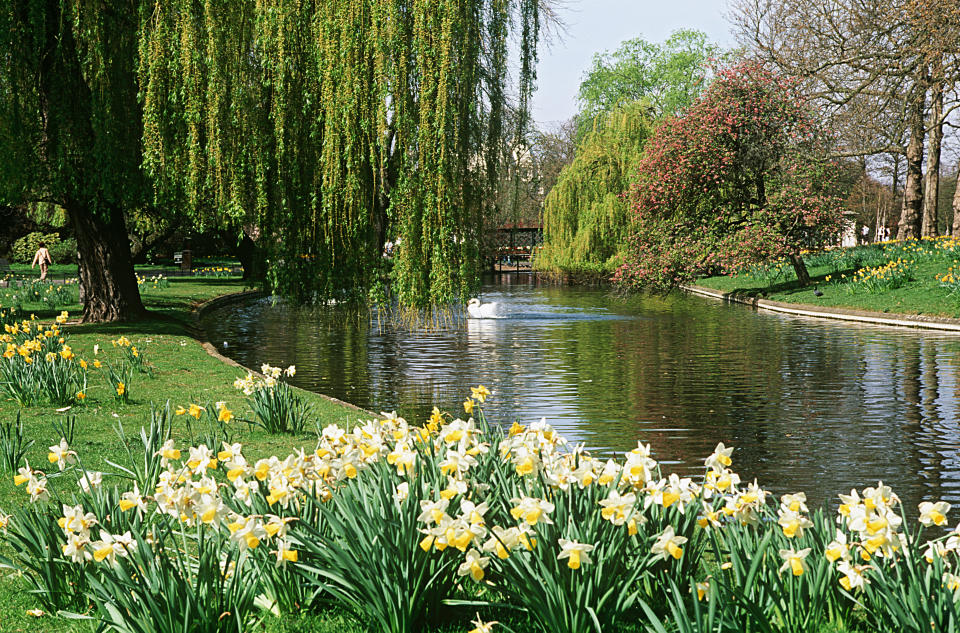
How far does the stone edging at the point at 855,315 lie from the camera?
800 inches

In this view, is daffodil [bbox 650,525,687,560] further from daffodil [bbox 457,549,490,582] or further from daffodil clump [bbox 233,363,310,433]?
daffodil clump [bbox 233,363,310,433]

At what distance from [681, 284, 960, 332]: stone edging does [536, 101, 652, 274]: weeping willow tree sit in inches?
365

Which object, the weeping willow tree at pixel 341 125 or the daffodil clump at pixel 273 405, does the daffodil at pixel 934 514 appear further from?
the weeping willow tree at pixel 341 125

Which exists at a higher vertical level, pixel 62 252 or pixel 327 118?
pixel 327 118

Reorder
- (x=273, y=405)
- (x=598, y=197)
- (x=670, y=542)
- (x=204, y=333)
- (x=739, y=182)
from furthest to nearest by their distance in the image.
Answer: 1. (x=598, y=197)
2. (x=739, y=182)
3. (x=204, y=333)
4. (x=273, y=405)
5. (x=670, y=542)

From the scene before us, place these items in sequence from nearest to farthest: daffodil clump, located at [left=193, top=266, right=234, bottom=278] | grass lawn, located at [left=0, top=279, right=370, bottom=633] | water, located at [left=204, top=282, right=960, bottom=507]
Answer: grass lawn, located at [left=0, top=279, right=370, bottom=633] → water, located at [left=204, top=282, right=960, bottom=507] → daffodil clump, located at [left=193, top=266, right=234, bottom=278]

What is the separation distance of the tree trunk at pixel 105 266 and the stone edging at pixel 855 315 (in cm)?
1699

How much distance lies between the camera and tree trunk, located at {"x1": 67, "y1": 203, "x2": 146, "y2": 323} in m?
17.5

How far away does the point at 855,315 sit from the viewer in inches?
928

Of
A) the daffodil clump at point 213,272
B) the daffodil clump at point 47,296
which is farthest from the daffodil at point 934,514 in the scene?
the daffodil clump at point 213,272

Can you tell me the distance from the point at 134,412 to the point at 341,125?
4.76 metres

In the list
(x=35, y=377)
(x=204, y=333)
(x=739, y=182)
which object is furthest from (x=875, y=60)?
(x=35, y=377)

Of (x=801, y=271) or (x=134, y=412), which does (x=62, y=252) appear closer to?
(x=801, y=271)

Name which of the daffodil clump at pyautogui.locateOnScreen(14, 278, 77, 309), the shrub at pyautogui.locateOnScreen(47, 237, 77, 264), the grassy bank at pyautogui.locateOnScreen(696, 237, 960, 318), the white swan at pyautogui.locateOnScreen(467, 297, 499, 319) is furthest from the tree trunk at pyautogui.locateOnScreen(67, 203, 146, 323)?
the shrub at pyautogui.locateOnScreen(47, 237, 77, 264)
